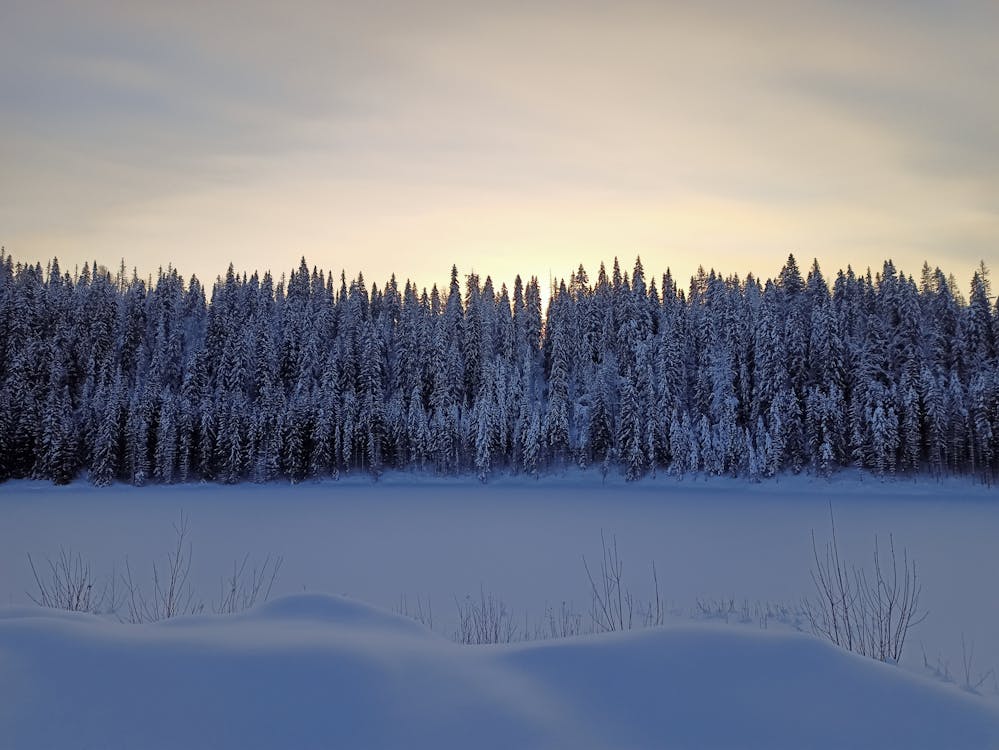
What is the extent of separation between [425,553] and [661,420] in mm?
49261

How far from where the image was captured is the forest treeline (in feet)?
211

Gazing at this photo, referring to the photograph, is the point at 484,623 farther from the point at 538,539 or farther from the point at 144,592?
the point at 538,539

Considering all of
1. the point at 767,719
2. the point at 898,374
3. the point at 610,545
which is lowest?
the point at 610,545

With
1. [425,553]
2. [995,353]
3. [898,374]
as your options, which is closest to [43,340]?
[425,553]

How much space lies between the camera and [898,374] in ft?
217

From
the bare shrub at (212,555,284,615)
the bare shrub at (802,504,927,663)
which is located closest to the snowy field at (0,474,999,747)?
the bare shrub at (802,504,927,663)

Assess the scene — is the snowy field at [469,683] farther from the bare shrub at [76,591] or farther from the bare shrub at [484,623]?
the bare shrub at [76,591]

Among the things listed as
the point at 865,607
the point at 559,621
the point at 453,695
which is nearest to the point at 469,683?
the point at 453,695

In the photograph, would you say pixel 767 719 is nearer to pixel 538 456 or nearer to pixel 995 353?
pixel 538 456

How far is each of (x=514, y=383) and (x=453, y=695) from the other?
73077mm

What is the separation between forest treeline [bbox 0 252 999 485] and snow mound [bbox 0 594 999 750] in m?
65.2

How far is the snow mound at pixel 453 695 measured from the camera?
3408 mm

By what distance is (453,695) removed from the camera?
12.6ft

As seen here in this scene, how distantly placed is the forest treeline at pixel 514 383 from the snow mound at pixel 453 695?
65183 mm
